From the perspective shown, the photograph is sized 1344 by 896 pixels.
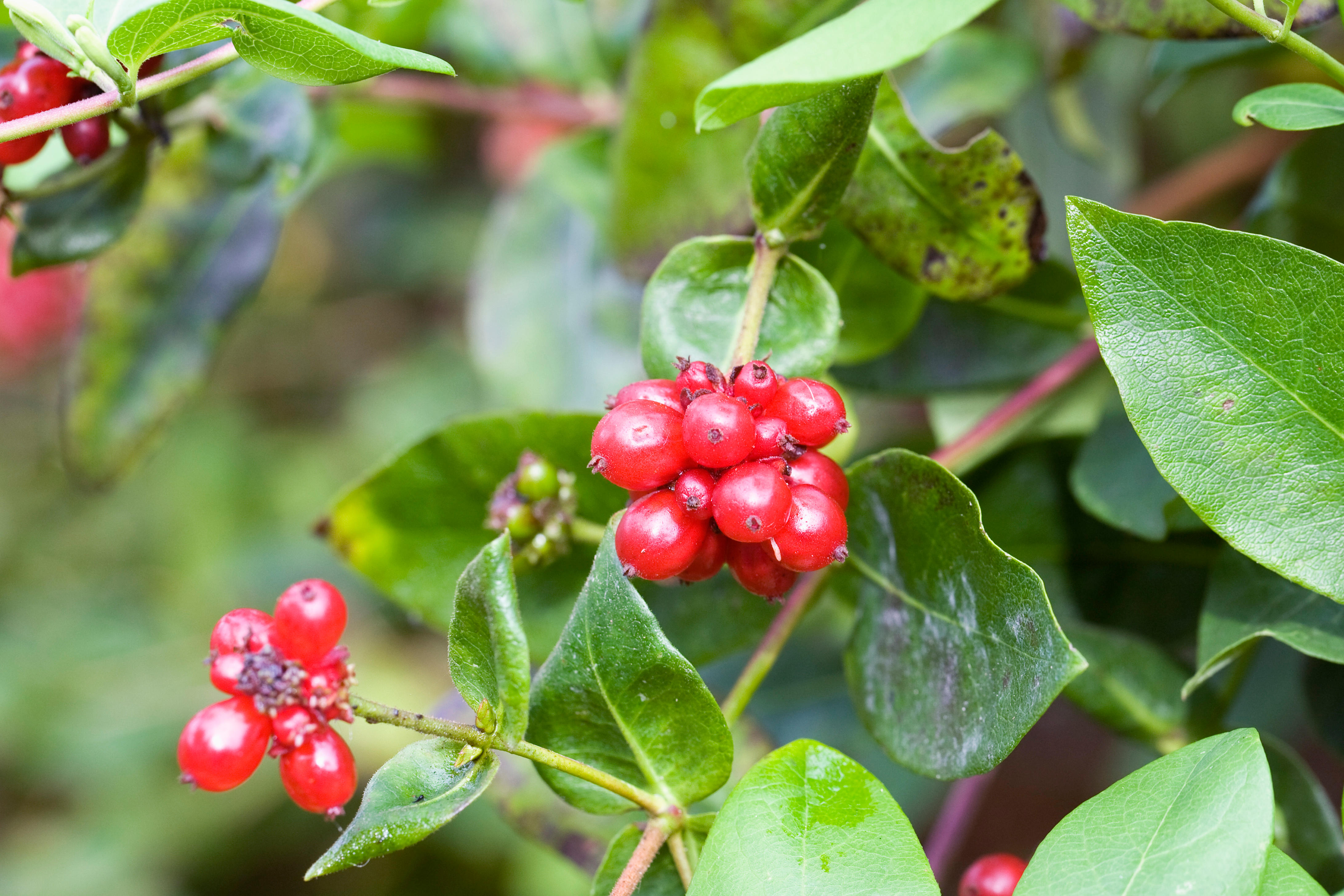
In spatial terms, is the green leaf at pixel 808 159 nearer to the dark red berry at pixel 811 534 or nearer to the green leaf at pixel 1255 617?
the dark red berry at pixel 811 534

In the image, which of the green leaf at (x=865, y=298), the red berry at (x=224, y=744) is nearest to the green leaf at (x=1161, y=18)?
the green leaf at (x=865, y=298)

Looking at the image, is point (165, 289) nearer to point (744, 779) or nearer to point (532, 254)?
point (532, 254)

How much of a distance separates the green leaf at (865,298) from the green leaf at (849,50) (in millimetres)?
350

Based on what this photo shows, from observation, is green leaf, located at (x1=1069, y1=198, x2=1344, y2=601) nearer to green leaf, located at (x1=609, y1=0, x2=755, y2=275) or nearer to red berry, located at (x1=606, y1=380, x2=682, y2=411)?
red berry, located at (x1=606, y1=380, x2=682, y2=411)

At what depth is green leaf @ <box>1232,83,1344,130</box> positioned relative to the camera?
68 cm

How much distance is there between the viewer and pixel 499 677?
2.13ft

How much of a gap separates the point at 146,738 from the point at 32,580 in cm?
61

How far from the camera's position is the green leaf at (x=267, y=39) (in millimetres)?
639

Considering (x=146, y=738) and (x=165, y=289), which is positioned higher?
(x=165, y=289)

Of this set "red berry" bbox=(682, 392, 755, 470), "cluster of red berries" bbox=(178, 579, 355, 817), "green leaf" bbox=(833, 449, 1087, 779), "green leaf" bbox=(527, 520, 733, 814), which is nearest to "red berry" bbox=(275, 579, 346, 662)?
"cluster of red berries" bbox=(178, 579, 355, 817)

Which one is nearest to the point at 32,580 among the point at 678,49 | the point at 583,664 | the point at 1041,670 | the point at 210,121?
the point at 210,121

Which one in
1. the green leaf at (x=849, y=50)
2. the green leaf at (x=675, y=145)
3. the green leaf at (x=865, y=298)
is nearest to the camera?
the green leaf at (x=849, y=50)

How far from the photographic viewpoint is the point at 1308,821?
0.87 metres

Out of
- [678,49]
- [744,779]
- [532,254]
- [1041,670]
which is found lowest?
[532,254]
